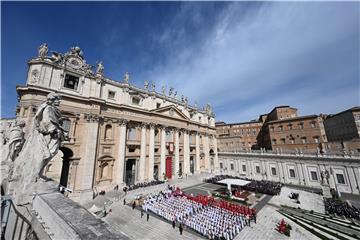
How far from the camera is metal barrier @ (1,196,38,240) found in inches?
129

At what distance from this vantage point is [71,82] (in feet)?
67.1

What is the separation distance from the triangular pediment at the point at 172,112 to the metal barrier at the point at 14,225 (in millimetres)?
24146

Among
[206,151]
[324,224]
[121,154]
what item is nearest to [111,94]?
[121,154]

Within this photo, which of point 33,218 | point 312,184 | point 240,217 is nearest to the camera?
point 33,218

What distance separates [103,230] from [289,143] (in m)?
41.3

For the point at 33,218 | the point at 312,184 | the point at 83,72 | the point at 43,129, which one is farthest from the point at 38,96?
the point at 312,184

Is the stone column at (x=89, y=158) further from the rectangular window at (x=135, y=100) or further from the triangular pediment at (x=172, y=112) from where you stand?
the triangular pediment at (x=172, y=112)

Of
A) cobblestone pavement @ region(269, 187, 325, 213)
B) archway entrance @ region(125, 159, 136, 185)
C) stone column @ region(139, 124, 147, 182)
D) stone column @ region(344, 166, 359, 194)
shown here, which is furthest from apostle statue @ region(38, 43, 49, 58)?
stone column @ region(344, 166, 359, 194)

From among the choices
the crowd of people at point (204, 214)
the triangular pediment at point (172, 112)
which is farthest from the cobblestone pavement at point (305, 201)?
the triangular pediment at point (172, 112)

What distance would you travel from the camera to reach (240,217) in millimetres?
12820

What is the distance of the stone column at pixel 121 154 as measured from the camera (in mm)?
21344

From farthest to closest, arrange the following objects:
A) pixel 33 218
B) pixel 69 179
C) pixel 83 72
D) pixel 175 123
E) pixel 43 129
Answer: pixel 175 123 < pixel 83 72 < pixel 69 179 < pixel 43 129 < pixel 33 218

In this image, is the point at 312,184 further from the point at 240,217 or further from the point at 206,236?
the point at 206,236

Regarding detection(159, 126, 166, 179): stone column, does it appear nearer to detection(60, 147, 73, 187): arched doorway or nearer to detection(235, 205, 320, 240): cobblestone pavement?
detection(60, 147, 73, 187): arched doorway
